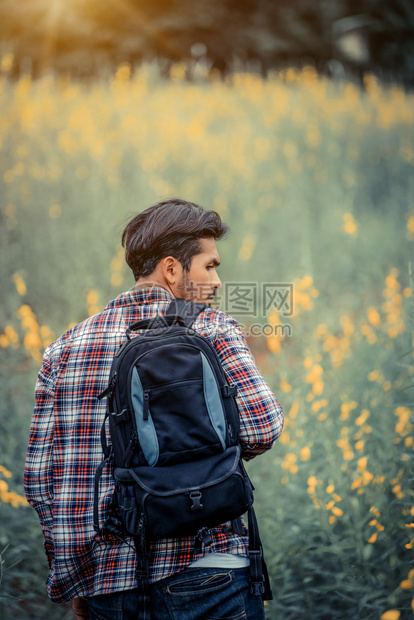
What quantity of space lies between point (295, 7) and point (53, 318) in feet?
22.5

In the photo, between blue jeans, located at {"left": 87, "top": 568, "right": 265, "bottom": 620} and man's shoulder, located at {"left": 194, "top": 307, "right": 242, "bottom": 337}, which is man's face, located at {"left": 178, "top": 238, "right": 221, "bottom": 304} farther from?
blue jeans, located at {"left": 87, "top": 568, "right": 265, "bottom": 620}

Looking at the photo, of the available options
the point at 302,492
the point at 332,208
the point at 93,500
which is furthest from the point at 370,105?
the point at 93,500

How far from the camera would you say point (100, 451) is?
1302 millimetres

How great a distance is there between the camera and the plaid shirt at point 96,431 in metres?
1.27

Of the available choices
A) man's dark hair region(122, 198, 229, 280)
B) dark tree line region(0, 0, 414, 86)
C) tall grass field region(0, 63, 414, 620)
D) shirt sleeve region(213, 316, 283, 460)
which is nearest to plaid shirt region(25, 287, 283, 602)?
shirt sleeve region(213, 316, 283, 460)

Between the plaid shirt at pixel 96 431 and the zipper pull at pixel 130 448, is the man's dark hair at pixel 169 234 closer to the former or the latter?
the plaid shirt at pixel 96 431

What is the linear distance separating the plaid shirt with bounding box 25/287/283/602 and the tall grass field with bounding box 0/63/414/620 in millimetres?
766

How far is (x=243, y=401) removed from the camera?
1.27m

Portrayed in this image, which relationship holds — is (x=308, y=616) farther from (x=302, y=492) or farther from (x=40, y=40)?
(x=40, y=40)

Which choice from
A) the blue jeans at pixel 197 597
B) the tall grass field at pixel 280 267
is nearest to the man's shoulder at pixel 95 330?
the blue jeans at pixel 197 597

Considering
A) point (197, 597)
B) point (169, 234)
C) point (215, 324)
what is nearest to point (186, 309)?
point (215, 324)

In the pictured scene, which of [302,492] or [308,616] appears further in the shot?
[302,492]

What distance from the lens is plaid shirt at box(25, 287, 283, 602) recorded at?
1.27m

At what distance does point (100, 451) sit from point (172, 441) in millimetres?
242
